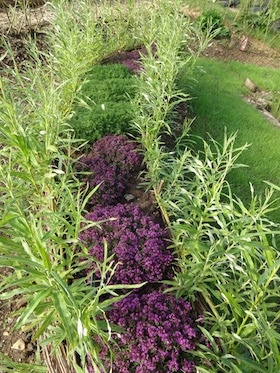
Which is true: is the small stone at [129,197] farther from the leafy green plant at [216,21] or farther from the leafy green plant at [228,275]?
the leafy green plant at [216,21]

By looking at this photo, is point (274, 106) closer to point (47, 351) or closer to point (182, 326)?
point (182, 326)

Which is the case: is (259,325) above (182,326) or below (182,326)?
above

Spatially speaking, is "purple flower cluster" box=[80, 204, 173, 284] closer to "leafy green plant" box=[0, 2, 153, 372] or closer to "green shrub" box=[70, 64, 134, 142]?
"leafy green plant" box=[0, 2, 153, 372]

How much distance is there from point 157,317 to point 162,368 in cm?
20

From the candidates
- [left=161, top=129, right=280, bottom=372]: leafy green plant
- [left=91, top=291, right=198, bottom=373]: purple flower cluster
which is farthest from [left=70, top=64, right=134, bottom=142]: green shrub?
[left=91, top=291, right=198, bottom=373]: purple flower cluster

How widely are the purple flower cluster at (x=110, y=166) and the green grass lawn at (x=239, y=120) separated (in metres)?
0.96

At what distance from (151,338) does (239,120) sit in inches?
123

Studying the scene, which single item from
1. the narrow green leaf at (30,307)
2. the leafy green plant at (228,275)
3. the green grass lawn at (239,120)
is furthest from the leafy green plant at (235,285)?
the green grass lawn at (239,120)

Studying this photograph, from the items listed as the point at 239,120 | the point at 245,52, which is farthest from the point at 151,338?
the point at 245,52

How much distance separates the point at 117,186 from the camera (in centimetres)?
262

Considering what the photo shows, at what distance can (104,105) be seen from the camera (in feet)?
10.3

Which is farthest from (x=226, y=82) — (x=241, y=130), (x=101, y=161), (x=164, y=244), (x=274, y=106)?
(x=164, y=244)

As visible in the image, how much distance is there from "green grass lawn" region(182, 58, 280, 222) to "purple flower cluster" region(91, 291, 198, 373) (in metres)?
1.63

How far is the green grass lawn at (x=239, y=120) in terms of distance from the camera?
138 inches
